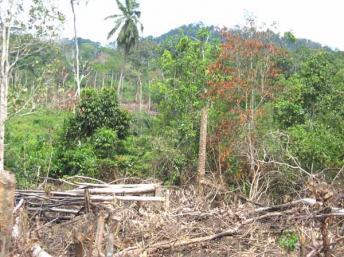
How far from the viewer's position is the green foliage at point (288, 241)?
18.5 ft

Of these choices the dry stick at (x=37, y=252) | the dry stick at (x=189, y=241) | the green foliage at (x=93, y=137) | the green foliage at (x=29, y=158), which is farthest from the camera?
the green foliage at (x=93, y=137)

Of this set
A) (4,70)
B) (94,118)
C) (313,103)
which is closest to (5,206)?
(4,70)

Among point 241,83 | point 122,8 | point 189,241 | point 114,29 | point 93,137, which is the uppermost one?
point 122,8

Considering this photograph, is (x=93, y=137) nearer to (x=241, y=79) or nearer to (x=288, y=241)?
(x=241, y=79)

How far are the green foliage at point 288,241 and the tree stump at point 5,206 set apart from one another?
376 cm

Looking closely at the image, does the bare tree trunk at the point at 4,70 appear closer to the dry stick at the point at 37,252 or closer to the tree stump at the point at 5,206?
the dry stick at the point at 37,252

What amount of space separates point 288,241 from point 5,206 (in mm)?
4251

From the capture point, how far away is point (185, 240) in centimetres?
551

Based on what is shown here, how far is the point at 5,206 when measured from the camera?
217 centimetres

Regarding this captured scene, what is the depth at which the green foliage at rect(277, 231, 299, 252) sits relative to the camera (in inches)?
223

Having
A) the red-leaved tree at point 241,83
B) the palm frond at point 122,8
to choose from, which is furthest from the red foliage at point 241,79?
the palm frond at point 122,8

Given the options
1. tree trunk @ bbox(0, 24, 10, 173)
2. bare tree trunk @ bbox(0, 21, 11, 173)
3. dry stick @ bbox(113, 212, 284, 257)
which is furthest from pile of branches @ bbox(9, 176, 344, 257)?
bare tree trunk @ bbox(0, 21, 11, 173)

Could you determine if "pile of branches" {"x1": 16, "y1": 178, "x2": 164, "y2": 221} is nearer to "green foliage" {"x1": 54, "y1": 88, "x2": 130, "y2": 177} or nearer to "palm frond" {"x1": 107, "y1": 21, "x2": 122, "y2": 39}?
"green foliage" {"x1": 54, "y1": 88, "x2": 130, "y2": 177}

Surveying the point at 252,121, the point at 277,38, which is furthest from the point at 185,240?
the point at 277,38
